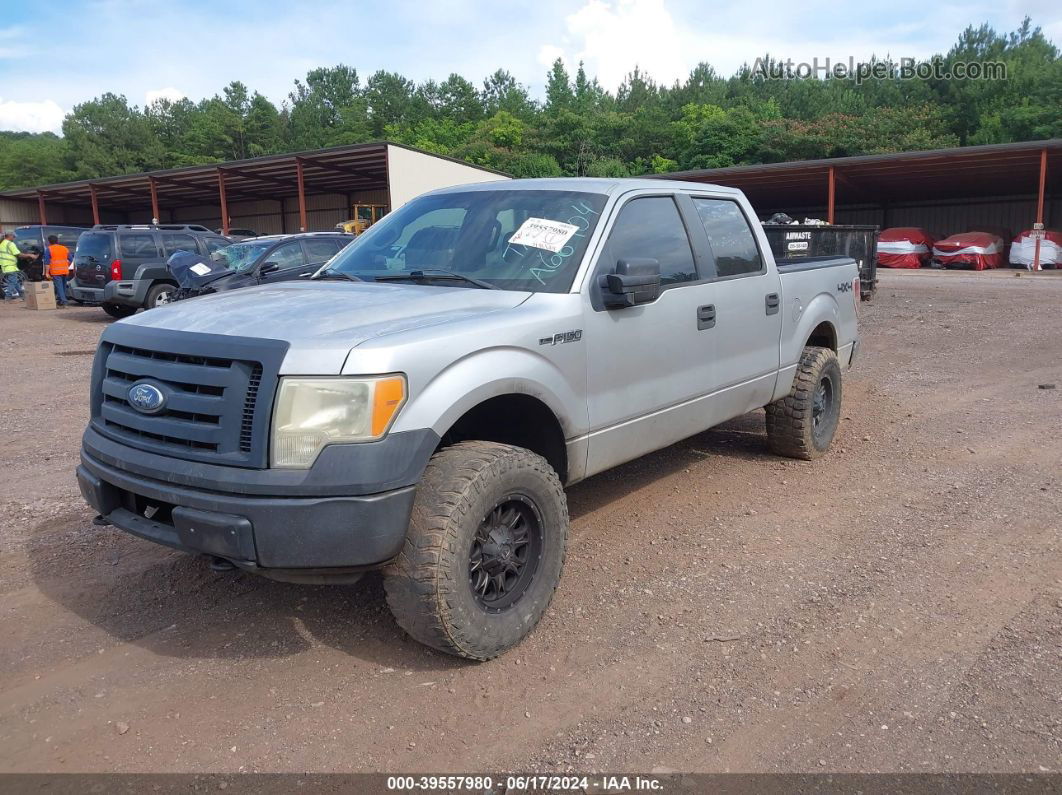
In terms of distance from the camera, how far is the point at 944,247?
2927cm

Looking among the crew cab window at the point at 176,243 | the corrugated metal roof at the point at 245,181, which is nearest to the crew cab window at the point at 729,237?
the crew cab window at the point at 176,243

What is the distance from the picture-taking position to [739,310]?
17.1ft

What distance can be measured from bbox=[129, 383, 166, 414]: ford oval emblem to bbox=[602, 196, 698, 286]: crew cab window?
2173mm

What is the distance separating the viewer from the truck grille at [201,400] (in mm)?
3025

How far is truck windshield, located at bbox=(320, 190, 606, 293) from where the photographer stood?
13.5 feet

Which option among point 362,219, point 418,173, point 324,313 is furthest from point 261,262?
point 362,219

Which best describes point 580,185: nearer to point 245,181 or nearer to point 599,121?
point 245,181

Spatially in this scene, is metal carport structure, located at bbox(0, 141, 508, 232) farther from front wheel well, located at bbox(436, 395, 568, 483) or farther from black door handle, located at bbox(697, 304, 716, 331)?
front wheel well, located at bbox(436, 395, 568, 483)

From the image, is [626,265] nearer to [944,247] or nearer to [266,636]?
[266,636]

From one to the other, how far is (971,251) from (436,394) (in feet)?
97.8

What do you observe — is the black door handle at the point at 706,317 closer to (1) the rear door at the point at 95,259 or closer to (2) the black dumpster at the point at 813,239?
(2) the black dumpster at the point at 813,239

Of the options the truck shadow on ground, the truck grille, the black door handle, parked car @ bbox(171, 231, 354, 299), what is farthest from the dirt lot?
parked car @ bbox(171, 231, 354, 299)

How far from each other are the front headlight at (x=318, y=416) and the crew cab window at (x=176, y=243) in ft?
54.2

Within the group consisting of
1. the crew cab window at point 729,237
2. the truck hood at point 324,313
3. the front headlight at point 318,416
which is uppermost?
the crew cab window at point 729,237
